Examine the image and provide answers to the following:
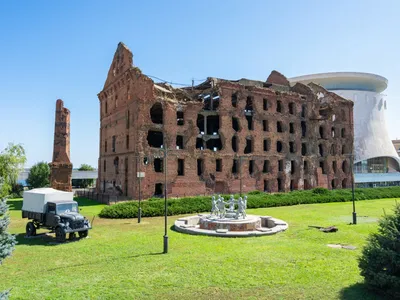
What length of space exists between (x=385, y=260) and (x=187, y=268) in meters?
6.20

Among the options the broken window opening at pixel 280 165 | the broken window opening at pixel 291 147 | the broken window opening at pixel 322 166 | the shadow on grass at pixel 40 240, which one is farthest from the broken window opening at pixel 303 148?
the shadow on grass at pixel 40 240

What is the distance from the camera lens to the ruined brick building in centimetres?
3600

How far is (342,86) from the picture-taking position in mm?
75062

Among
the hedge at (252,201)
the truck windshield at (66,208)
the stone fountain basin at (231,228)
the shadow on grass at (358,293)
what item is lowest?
the shadow on grass at (358,293)

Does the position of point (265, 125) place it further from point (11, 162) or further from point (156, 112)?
point (11, 162)

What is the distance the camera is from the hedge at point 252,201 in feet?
80.4

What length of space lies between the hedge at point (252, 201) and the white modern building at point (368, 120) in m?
26.2

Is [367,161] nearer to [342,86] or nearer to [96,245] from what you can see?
[342,86]

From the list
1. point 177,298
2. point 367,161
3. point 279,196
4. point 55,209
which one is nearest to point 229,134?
point 279,196

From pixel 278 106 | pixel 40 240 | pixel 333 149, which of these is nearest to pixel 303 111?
pixel 278 106

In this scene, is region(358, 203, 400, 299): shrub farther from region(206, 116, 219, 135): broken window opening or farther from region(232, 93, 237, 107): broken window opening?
region(206, 116, 219, 135): broken window opening

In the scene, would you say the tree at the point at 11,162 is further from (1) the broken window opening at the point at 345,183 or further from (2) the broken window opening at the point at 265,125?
(1) the broken window opening at the point at 345,183

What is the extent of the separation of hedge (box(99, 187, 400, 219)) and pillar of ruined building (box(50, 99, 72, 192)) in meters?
11.3

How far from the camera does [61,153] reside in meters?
36.5
